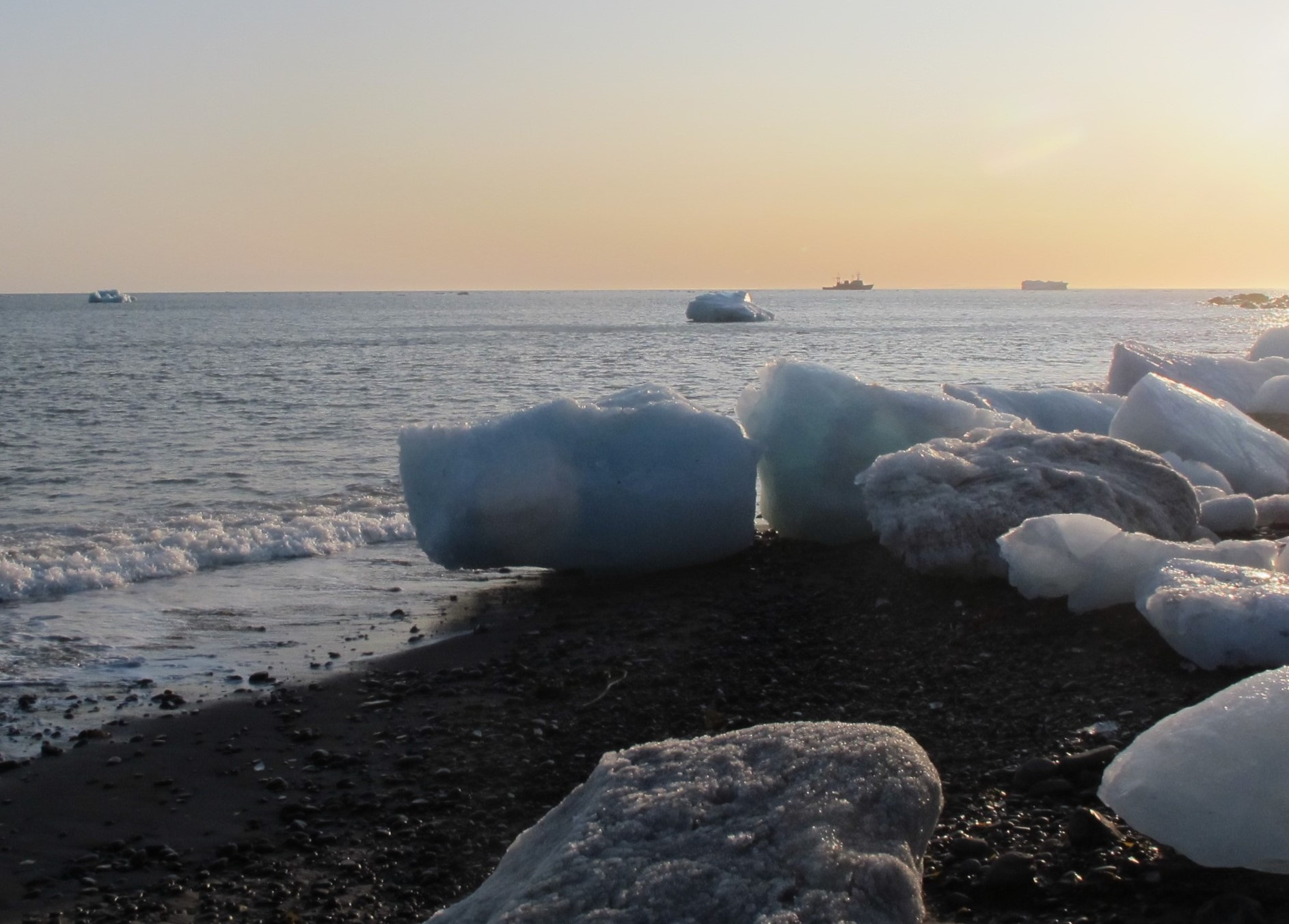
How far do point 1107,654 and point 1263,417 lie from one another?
8.62m

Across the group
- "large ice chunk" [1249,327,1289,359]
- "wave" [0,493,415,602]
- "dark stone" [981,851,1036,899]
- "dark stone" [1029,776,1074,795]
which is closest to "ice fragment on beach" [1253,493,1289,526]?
"dark stone" [1029,776,1074,795]

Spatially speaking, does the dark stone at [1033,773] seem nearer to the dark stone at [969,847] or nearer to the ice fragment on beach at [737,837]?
the dark stone at [969,847]

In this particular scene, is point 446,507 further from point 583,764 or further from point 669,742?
point 669,742

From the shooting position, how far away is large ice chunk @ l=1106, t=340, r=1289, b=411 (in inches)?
480

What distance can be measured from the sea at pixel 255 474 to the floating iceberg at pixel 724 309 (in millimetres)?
14128

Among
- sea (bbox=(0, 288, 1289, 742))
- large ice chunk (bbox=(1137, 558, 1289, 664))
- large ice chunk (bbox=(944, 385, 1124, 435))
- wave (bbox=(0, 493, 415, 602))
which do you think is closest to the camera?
large ice chunk (bbox=(1137, 558, 1289, 664))

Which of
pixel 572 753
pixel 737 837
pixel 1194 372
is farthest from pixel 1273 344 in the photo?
pixel 737 837

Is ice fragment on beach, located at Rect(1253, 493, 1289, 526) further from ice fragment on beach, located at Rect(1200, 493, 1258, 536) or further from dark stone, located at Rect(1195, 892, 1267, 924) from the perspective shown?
dark stone, located at Rect(1195, 892, 1267, 924)

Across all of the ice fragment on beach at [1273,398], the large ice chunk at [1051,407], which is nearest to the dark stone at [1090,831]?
the large ice chunk at [1051,407]

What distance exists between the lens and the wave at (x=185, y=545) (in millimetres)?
8492

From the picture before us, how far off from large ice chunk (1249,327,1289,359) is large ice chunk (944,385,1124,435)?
712 centimetres

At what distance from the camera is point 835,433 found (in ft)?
26.0

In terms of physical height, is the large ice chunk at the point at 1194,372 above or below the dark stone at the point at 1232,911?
above

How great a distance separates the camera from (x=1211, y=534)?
6.99m
